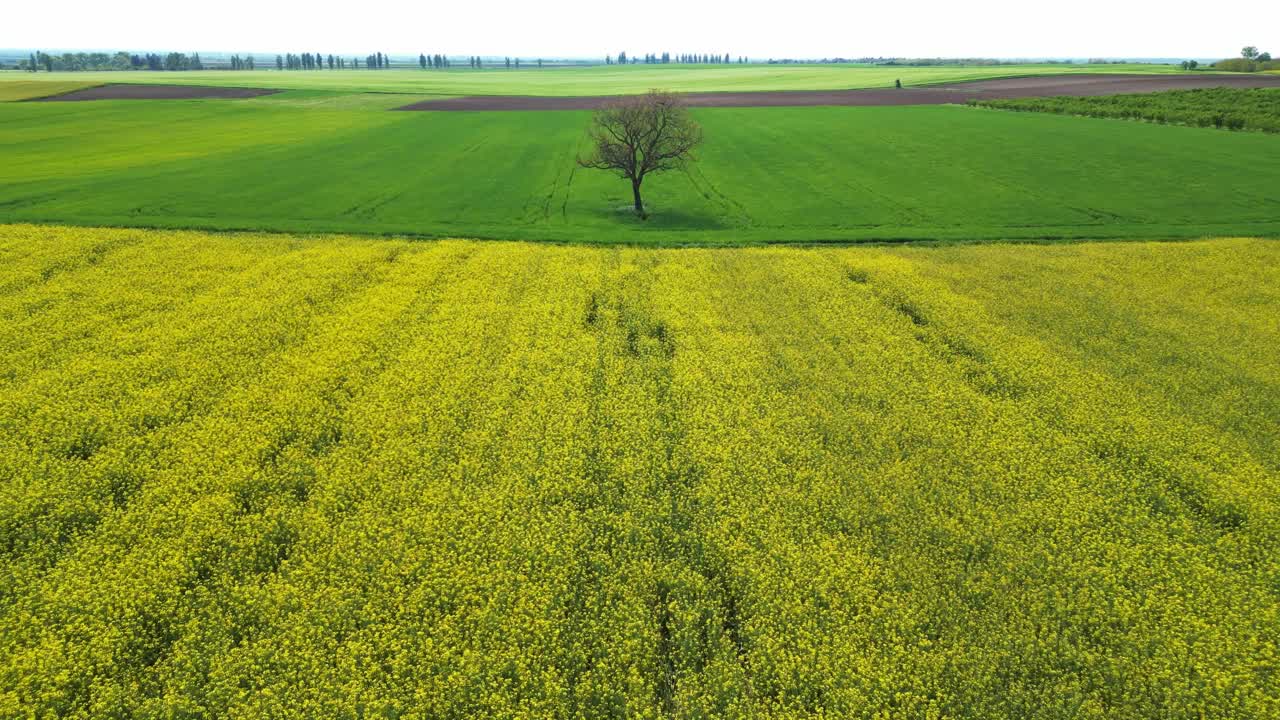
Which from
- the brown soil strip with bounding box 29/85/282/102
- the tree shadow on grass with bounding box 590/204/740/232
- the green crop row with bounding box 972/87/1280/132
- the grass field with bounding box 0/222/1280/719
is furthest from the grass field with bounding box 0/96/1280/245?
the brown soil strip with bounding box 29/85/282/102

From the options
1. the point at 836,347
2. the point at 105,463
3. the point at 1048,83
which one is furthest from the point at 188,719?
the point at 1048,83

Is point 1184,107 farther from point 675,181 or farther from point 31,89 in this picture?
point 31,89

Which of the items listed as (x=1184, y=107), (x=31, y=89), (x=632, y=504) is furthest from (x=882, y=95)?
(x=31, y=89)

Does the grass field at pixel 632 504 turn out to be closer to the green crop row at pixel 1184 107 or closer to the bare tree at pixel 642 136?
the bare tree at pixel 642 136

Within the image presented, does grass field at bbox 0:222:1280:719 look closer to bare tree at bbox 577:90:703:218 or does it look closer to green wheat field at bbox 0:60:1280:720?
green wheat field at bbox 0:60:1280:720

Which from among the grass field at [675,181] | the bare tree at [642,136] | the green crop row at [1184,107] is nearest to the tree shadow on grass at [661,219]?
the grass field at [675,181]
